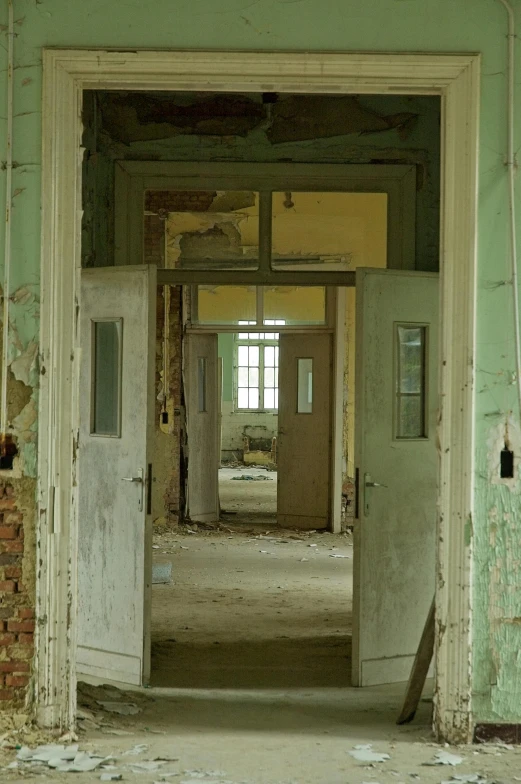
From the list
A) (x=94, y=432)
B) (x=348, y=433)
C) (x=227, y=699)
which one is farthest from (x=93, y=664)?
(x=348, y=433)

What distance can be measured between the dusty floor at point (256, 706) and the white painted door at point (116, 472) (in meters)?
0.34

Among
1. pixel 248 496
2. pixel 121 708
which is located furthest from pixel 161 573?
pixel 248 496

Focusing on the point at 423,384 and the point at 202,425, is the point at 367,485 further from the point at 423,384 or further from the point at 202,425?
the point at 202,425

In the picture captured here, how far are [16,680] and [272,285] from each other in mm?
Result: 2919

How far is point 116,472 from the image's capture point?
4977mm

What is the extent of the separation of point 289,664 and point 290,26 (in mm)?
3346

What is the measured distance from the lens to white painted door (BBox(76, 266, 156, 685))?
4.89 metres

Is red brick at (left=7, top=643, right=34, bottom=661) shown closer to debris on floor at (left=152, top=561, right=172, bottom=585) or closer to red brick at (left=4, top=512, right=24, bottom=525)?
red brick at (left=4, top=512, right=24, bottom=525)

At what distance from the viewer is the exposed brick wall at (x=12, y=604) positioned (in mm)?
3658

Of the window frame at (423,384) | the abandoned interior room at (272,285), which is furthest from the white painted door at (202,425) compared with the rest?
the window frame at (423,384)

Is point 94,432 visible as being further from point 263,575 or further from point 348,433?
point 348,433

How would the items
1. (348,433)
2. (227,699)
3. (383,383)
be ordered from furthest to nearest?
(348,433) < (383,383) < (227,699)

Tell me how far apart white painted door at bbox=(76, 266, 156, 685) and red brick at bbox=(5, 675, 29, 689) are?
126 cm

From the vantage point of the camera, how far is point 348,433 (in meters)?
9.99
